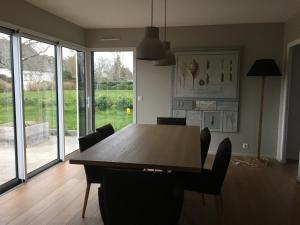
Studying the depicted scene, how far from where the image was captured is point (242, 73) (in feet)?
15.9

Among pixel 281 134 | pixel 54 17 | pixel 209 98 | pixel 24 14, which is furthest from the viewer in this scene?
pixel 209 98

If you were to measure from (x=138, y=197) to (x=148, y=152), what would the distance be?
25.4 inches

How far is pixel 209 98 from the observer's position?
4980 mm

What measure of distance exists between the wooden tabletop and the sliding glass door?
2102 millimetres

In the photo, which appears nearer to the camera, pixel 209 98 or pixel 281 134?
pixel 281 134

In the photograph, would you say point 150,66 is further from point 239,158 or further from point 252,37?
point 239,158

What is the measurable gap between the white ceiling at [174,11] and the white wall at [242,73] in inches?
8.2

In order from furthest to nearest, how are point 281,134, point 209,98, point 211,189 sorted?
point 209,98 → point 281,134 → point 211,189

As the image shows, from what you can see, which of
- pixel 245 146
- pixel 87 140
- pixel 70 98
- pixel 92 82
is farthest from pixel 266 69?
pixel 70 98

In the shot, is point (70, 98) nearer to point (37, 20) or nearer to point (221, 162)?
point (37, 20)

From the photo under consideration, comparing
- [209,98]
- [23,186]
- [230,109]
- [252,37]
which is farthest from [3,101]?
[252,37]

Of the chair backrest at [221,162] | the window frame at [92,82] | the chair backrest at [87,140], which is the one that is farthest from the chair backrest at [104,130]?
the window frame at [92,82]

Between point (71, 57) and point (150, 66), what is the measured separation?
1536mm

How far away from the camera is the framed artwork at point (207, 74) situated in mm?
4824
